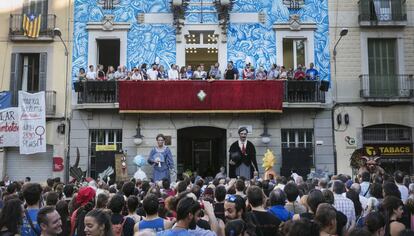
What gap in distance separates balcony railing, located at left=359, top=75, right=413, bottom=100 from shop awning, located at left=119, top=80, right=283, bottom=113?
13.0 ft

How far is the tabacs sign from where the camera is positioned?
71.7ft

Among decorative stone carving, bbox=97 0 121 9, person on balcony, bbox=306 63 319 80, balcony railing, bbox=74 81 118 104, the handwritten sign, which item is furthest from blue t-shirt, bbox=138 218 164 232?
decorative stone carving, bbox=97 0 121 9

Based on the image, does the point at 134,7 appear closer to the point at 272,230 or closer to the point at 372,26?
the point at 372,26

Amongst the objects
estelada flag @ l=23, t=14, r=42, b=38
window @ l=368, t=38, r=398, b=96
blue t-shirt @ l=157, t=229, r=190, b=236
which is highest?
estelada flag @ l=23, t=14, r=42, b=38

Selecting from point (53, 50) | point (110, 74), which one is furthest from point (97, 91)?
point (53, 50)

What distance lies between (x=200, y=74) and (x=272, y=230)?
1525cm

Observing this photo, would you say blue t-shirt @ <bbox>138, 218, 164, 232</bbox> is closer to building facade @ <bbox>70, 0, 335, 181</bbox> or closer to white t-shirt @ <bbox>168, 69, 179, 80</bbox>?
building facade @ <bbox>70, 0, 335, 181</bbox>

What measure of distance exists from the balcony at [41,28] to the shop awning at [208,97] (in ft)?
14.7

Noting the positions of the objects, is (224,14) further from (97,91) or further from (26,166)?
(26,166)

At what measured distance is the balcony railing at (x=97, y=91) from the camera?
69.1 feet

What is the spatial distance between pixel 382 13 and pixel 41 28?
15148mm

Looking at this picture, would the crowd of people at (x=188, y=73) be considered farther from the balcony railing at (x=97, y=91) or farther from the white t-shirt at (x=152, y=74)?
the balcony railing at (x=97, y=91)

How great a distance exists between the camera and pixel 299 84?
21.3 metres

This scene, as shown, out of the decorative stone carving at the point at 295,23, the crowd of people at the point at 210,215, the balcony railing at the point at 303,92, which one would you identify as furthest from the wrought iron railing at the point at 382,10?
the crowd of people at the point at 210,215
